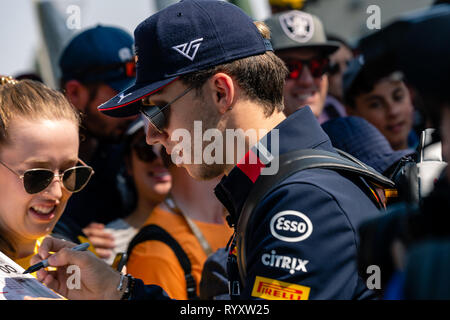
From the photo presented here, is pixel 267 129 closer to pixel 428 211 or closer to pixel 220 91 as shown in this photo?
pixel 220 91

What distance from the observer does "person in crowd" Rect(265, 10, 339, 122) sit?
402 centimetres

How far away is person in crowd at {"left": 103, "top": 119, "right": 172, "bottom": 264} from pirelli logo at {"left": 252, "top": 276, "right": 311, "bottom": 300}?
2.11m

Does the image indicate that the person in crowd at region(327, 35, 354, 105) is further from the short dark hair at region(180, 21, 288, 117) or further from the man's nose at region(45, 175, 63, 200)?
the man's nose at region(45, 175, 63, 200)

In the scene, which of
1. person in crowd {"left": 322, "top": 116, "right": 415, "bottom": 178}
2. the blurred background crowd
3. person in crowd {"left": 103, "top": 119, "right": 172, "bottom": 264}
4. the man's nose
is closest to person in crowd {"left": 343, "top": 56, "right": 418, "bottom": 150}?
the blurred background crowd

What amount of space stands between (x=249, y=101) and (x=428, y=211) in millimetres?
1188

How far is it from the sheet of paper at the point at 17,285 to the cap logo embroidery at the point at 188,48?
3.11 ft

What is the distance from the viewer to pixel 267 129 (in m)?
2.13

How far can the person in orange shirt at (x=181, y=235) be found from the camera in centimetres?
298

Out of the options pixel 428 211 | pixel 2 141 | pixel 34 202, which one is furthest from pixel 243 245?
pixel 2 141

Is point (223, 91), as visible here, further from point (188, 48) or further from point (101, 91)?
point (101, 91)

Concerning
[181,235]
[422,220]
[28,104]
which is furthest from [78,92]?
[422,220]

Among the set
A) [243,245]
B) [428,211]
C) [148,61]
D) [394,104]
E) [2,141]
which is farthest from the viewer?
[394,104]

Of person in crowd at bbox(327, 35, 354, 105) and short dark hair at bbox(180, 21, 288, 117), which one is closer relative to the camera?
short dark hair at bbox(180, 21, 288, 117)

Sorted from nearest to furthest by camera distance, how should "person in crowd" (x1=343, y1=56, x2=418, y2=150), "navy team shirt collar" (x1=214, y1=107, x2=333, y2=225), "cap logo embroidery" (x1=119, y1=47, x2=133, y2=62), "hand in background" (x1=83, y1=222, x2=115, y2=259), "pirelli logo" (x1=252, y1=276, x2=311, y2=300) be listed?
"pirelli logo" (x1=252, y1=276, x2=311, y2=300)
"navy team shirt collar" (x1=214, y1=107, x2=333, y2=225)
"hand in background" (x1=83, y1=222, x2=115, y2=259)
"person in crowd" (x1=343, y1=56, x2=418, y2=150)
"cap logo embroidery" (x1=119, y1=47, x2=133, y2=62)
